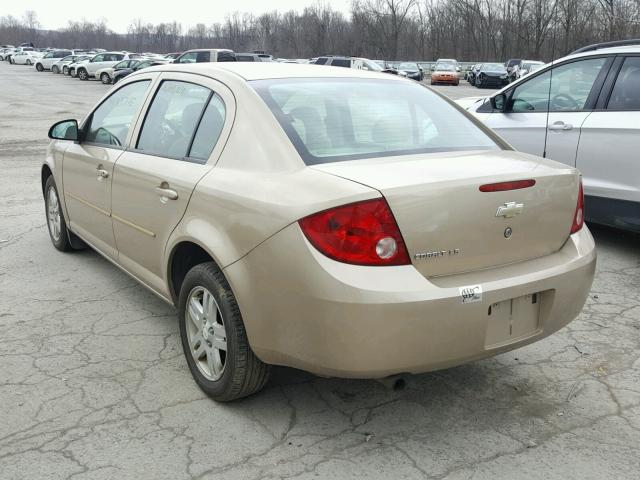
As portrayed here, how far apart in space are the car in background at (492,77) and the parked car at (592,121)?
115 ft

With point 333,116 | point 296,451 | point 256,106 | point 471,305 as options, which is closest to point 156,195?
point 256,106

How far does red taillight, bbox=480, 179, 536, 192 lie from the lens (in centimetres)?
283

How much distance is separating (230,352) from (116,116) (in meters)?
2.26

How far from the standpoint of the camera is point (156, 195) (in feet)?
11.9

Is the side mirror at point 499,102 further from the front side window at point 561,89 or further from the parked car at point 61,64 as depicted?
the parked car at point 61,64

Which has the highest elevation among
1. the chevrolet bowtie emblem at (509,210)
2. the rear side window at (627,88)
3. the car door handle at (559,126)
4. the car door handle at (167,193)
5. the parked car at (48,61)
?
the parked car at (48,61)

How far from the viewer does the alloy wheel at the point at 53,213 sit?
18.9 ft

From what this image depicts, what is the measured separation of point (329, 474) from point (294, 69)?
224cm

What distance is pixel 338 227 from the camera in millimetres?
2623

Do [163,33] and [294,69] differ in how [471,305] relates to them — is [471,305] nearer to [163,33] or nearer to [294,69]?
[294,69]

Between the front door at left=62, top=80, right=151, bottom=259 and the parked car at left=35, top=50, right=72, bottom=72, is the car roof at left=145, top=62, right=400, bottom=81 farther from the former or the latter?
the parked car at left=35, top=50, right=72, bottom=72

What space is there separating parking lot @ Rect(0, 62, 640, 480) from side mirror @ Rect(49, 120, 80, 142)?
3.99ft

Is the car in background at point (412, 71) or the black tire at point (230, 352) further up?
the car in background at point (412, 71)

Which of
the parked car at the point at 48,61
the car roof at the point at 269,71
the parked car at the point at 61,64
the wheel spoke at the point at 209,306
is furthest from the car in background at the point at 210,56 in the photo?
the parked car at the point at 48,61
